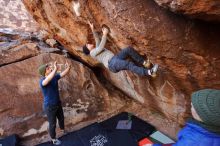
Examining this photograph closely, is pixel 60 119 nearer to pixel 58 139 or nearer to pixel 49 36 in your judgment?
pixel 58 139

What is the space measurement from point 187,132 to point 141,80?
3376mm

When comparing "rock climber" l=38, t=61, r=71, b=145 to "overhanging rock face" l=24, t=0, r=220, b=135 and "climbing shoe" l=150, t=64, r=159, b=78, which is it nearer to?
"overhanging rock face" l=24, t=0, r=220, b=135

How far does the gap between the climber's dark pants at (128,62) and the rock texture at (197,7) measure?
4.80ft

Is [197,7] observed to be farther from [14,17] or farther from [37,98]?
[14,17]

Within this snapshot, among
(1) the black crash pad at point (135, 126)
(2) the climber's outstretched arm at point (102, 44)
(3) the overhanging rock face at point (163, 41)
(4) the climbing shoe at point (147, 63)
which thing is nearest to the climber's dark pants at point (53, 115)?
(1) the black crash pad at point (135, 126)

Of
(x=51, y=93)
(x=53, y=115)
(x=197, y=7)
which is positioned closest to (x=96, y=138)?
(x=53, y=115)

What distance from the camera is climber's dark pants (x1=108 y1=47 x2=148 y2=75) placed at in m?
4.64

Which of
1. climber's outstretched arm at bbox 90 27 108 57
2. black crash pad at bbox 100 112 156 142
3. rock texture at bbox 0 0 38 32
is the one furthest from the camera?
rock texture at bbox 0 0 38 32

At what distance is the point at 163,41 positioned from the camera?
3957 millimetres

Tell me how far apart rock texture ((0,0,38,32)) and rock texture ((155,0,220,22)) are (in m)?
7.56

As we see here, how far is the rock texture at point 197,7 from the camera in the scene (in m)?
3.00

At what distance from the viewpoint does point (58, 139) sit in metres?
6.14

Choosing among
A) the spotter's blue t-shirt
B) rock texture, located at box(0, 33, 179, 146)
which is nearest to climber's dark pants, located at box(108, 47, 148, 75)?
the spotter's blue t-shirt

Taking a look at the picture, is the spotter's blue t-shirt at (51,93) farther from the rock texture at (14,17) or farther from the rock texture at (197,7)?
the rock texture at (14,17)
